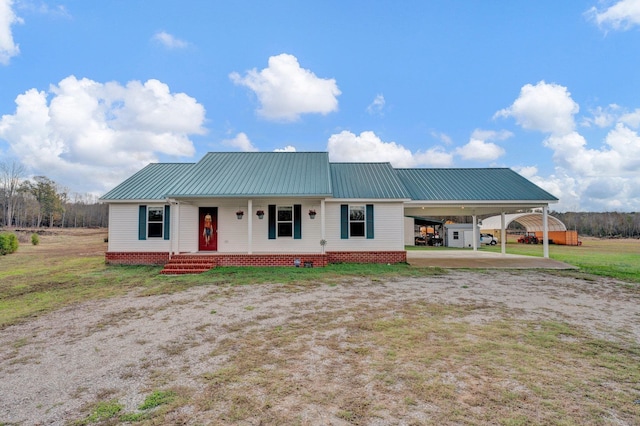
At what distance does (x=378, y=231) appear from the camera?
12805mm

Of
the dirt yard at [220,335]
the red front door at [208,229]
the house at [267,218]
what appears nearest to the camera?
the dirt yard at [220,335]

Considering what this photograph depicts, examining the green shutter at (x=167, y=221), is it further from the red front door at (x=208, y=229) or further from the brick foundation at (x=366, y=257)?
the brick foundation at (x=366, y=257)

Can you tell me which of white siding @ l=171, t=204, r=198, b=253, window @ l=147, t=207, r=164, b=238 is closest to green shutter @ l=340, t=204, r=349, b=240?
white siding @ l=171, t=204, r=198, b=253

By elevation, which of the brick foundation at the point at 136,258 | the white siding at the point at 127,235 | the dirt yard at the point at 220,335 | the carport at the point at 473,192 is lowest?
the dirt yard at the point at 220,335

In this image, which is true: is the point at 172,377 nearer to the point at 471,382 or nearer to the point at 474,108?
the point at 471,382

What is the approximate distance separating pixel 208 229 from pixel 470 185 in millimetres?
12421

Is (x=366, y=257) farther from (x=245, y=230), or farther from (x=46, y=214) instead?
(x=46, y=214)

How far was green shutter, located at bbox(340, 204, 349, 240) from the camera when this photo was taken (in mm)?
12781

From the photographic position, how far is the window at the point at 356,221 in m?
12.9

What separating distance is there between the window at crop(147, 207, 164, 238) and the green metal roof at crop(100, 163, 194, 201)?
22.4 inches

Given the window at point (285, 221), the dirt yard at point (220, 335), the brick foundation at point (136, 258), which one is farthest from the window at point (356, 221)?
the brick foundation at point (136, 258)

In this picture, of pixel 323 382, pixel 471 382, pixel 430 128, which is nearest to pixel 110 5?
pixel 323 382

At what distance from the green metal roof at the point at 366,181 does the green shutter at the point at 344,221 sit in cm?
52

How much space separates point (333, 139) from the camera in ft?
78.3
